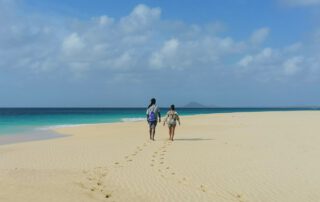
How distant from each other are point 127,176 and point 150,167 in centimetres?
142

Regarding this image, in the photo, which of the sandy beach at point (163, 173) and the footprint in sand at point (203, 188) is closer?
the sandy beach at point (163, 173)

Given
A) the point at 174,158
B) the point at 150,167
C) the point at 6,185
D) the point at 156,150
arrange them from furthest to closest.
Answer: the point at 156,150 → the point at 174,158 → the point at 150,167 → the point at 6,185

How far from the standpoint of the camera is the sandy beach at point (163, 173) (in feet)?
24.0

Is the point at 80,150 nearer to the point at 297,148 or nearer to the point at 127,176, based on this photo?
the point at 127,176

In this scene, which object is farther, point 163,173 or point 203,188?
point 163,173

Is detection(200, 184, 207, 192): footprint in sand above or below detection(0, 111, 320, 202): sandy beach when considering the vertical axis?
below

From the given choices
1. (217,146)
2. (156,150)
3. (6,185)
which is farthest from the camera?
(217,146)

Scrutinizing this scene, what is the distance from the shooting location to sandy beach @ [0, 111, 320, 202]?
7.32 meters

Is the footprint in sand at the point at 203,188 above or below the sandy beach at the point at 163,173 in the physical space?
below

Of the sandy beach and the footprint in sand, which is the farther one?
the footprint in sand

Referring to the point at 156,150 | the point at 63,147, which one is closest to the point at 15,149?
the point at 63,147

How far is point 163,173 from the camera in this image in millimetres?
9750

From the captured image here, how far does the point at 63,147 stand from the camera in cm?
1595

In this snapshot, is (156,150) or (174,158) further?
(156,150)
